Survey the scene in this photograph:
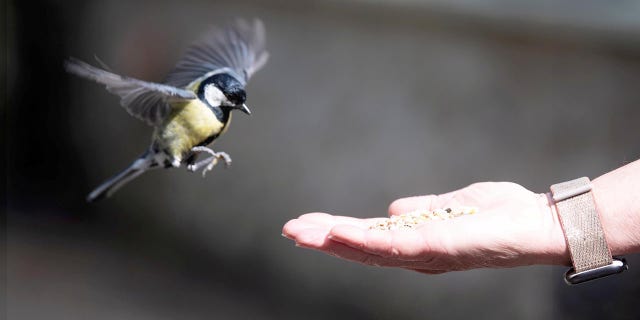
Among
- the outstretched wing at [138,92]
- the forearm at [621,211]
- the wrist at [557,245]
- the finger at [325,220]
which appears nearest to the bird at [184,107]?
the outstretched wing at [138,92]

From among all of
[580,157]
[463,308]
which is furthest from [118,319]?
[580,157]

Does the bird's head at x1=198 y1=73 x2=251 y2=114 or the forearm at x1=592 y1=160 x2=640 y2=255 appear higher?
the forearm at x1=592 y1=160 x2=640 y2=255

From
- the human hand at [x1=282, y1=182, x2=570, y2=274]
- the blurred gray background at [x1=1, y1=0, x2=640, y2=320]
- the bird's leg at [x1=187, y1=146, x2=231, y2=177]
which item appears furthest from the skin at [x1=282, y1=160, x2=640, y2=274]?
the blurred gray background at [x1=1, y1=0, x2=640, y2=320]

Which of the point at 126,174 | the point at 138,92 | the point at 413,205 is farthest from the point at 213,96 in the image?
the point at 413,205

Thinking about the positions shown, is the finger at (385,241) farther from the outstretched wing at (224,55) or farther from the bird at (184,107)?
the outstretched wing at (224,55)

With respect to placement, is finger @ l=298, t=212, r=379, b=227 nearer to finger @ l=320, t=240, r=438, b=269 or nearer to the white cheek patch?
finger @ l=320, t=240, r=438, b=269

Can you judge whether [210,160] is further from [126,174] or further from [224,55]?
[224,55]
